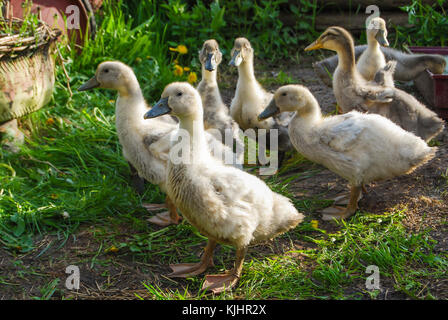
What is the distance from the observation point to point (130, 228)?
4000mm

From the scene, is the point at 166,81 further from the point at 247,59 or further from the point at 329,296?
the point at 329,296

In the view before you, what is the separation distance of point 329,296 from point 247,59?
7.98ft

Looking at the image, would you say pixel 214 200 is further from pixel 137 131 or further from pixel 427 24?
pixel 427 24

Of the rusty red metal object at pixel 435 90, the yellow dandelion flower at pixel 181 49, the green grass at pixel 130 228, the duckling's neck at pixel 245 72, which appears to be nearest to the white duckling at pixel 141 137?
the green grass at pixel 130 228

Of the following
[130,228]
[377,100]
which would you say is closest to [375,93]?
[377,100]

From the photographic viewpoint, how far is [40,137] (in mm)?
5109

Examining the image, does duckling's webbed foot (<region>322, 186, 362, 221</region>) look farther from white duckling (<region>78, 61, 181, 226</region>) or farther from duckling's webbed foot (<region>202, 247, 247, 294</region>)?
white duckling (<region>78, 61, 181, 226</region>)

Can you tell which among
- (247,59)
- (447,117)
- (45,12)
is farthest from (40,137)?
(447,117)

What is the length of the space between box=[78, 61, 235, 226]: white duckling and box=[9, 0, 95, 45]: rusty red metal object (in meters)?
1.82

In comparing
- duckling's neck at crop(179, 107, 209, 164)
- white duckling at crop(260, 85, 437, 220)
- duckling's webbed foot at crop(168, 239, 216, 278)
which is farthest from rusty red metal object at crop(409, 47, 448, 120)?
duckling's webbed foot at crop(168, 239, 216, 278)

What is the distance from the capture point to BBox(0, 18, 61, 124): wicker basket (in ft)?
14.2

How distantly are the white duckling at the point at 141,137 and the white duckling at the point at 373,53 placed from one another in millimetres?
1990

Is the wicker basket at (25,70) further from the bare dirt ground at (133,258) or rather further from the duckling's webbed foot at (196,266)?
→ the duckling's webbed foot at (196,266)

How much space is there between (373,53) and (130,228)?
2949 millimetres
